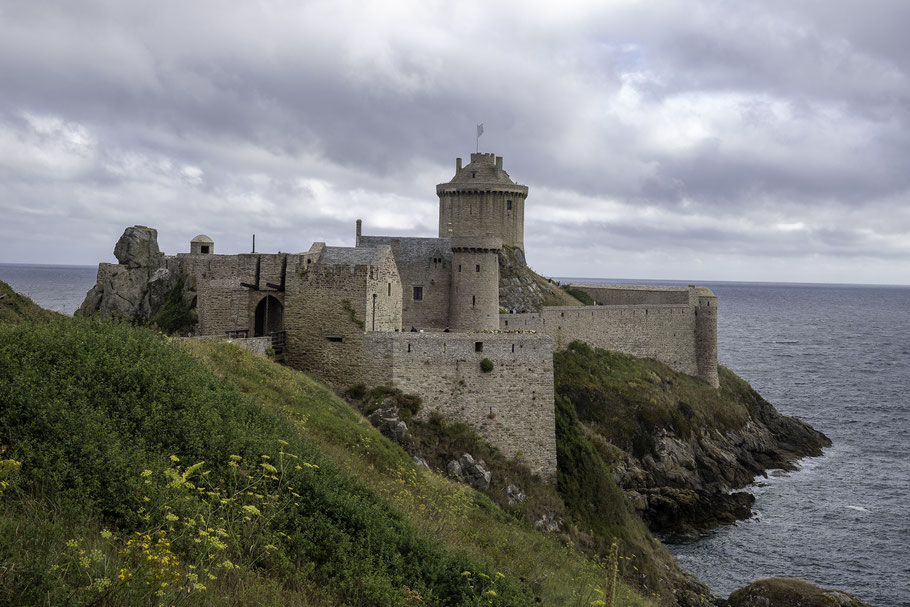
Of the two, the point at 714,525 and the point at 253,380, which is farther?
the point at 714,525

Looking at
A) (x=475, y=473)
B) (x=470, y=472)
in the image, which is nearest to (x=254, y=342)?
(x=470, y=472)

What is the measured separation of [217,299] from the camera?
1230 inches

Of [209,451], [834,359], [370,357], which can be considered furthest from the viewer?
[834,359]

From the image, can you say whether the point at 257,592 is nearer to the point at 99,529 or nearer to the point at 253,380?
the point at 99,529

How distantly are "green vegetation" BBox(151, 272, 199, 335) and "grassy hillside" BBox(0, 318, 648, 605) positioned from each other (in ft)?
59.9

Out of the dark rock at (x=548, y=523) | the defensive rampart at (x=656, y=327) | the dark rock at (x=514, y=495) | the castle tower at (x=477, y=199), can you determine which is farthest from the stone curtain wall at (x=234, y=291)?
the castle tower at (x=477, y=199)

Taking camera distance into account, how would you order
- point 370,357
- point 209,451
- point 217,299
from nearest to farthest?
point 209,451, point 370,357, point 217,299

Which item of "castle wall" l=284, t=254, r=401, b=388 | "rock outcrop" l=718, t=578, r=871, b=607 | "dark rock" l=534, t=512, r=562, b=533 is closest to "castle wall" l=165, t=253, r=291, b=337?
"castle wall" l=284, t=254, r=401, b=388

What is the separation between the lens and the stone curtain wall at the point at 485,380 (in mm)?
29047

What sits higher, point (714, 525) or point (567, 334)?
point (567, 334)

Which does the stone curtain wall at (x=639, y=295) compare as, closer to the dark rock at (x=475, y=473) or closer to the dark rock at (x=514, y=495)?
the dark rock at (x=514, y=495)

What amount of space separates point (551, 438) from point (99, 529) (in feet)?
76.3

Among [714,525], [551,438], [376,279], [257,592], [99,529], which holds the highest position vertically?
[376,279]

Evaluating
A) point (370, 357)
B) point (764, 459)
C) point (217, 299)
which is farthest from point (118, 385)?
point (764, 459)
